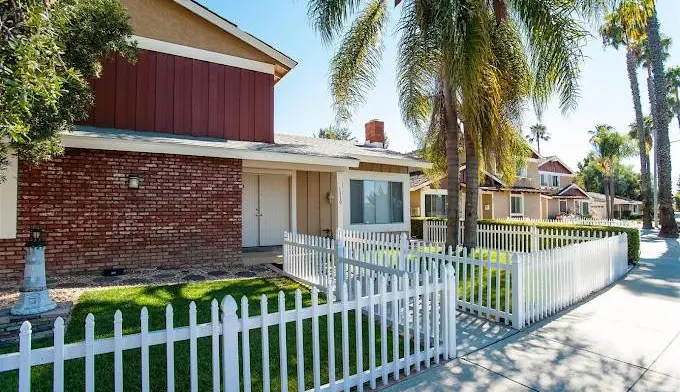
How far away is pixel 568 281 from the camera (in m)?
6.61

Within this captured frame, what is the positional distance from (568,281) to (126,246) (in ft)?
30.1

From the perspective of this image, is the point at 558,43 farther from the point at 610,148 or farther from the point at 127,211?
the point at 610,148

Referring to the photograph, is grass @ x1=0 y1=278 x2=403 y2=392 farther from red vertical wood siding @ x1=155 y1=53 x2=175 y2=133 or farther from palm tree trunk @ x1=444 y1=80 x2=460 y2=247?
palm tree trunk @ x1=444 y1=80 x2=460 y2=247

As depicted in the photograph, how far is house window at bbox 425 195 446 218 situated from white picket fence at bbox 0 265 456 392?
21.2 meters

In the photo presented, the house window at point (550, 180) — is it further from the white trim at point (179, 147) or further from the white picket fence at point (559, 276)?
the white trim at point (179, 147)

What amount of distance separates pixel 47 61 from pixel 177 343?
11.6ft

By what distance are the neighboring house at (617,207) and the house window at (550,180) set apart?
8.09 metres

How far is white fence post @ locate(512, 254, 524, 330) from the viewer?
5383 millimetres

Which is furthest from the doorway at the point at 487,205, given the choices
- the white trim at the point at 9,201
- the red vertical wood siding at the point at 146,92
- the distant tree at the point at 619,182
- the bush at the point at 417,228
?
the distant tree at the point at 619,182

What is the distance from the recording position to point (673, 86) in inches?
1300

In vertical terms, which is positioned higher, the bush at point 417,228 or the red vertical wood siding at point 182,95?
the red vertical wood siding at point 182,95

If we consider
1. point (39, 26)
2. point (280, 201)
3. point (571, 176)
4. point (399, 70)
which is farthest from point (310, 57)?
point (571, 176)

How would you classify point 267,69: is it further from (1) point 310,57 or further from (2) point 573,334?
(2) point 573,334

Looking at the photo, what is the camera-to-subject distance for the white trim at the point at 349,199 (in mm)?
13227
